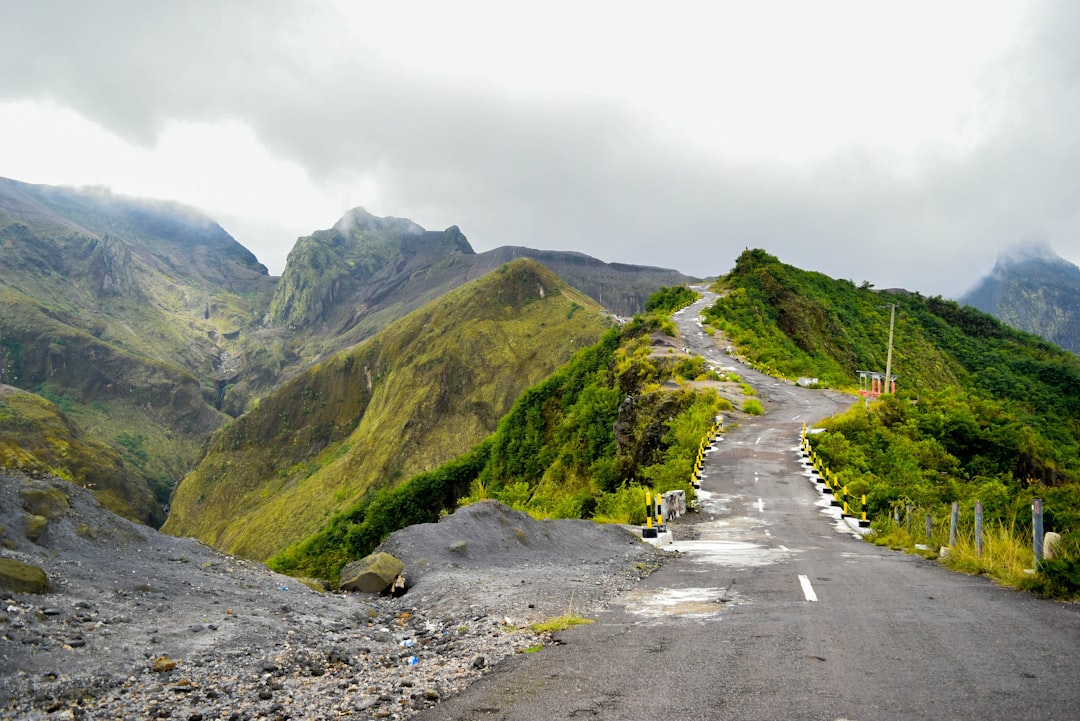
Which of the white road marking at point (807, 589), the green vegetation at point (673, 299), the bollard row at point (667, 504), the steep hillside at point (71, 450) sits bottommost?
the steep hillside at point (71, 450)

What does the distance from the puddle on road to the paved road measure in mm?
28

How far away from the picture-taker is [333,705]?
5.46 meters

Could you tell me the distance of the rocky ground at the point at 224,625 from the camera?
17.5ft

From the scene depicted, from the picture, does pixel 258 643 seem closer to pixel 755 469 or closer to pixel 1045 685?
pixel 1045 685

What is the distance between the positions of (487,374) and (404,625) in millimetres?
98182

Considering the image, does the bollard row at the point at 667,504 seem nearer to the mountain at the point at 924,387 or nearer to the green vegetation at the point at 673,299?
the mountain at the point at 924,387

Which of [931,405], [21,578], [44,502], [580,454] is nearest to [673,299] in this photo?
[580,454]

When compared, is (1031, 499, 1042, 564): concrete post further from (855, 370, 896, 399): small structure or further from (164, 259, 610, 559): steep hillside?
(164, 259, 610, 559): steep hillside

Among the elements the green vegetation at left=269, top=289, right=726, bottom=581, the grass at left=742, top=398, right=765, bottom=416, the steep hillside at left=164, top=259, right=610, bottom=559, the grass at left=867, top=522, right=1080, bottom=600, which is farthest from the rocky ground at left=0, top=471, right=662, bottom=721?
the steep hillside at left=164, top=259, right=610, bottom=559

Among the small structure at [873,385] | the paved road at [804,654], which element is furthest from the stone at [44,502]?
the small structure at [873,385]

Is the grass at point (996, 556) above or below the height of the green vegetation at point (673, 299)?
below

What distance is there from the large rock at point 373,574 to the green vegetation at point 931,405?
921 cm

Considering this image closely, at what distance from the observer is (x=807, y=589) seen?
9.27m

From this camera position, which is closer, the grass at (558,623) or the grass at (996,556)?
the grass at (558,623)
